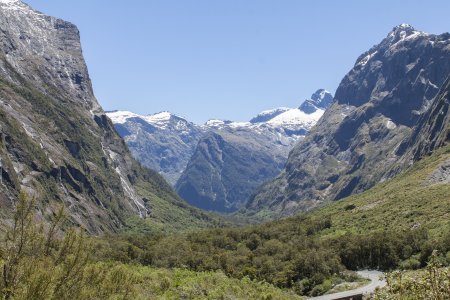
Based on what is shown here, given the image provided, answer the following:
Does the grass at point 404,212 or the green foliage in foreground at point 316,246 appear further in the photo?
the grass at point 404,212

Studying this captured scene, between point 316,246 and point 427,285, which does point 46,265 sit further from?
point 316,246

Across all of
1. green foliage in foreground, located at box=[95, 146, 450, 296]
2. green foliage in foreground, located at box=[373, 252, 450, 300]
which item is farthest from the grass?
green foliage in foreground, located at box=[373, 252, 450, 300]

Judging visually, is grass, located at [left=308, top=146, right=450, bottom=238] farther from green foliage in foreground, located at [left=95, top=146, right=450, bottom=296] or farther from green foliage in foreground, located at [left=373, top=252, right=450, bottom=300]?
green foliage in foreground, located at [left=373, top=252, right=450, bottom=300]

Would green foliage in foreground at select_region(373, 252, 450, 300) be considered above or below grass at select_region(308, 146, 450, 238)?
below

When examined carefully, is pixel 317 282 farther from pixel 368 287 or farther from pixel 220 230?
pixel 220 230

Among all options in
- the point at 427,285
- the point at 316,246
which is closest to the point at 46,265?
the point at 427,285

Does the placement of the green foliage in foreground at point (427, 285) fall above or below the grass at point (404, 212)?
below

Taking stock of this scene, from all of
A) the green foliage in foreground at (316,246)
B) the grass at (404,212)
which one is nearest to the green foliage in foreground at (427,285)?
the green foliage in foreground at (316,246)

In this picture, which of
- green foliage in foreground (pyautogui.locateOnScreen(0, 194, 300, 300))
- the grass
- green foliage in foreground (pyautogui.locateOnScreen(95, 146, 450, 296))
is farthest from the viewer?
the grass

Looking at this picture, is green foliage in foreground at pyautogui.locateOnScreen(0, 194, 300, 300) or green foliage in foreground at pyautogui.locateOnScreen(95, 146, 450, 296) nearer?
green foliage in foreground at pyautogui.locateOnScreen(0, 194, 300, 300)

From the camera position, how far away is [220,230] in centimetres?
16350

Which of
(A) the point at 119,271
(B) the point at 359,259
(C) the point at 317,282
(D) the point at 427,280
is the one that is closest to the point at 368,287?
(C) the point at 317,282

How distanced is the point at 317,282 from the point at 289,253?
69.8 ft

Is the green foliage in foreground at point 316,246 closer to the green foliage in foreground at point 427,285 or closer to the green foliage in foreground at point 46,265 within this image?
the green foliage in foreground at point 46,265
